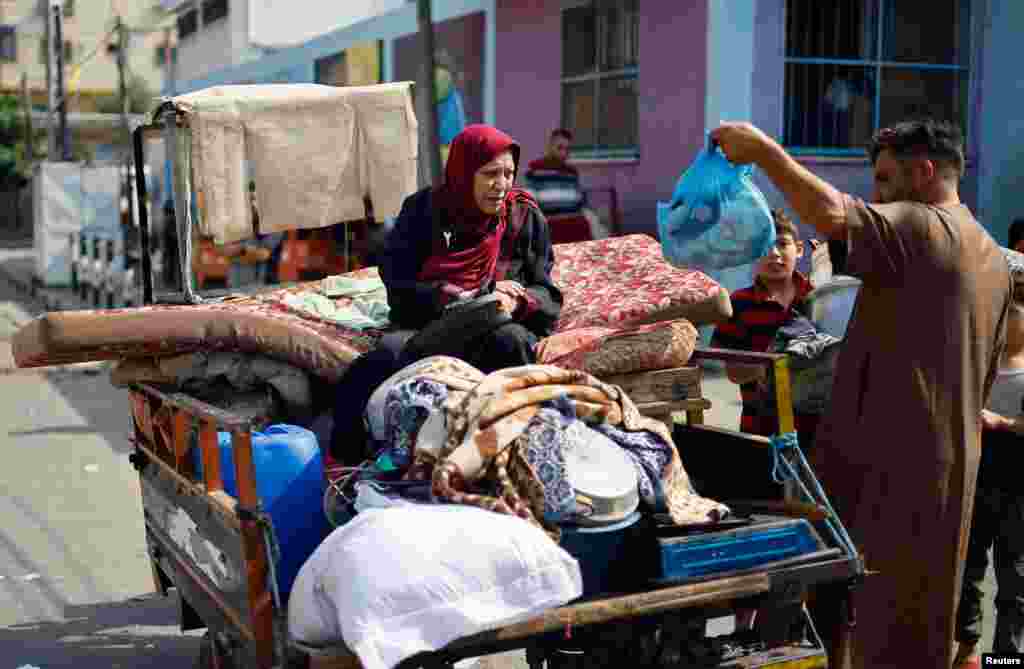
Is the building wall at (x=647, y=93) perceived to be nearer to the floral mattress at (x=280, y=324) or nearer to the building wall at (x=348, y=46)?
the building wall at (x=348, y=46)

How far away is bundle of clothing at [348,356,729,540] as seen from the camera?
294 centimetres

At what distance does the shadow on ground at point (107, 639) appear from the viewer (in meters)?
4.83

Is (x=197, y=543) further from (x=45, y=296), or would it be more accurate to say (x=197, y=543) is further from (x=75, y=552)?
(x=45, y=296)

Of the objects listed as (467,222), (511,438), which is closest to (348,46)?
(467,222)

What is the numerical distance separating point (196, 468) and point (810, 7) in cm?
931

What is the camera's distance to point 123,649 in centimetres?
497

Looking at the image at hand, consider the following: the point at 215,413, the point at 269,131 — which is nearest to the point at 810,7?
the point at 269,131

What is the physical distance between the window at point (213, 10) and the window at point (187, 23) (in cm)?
81

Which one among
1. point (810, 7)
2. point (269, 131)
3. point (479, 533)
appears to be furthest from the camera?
point (810, 7)

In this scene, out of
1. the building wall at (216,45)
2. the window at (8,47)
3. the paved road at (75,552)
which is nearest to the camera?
the paved road at (75,552)

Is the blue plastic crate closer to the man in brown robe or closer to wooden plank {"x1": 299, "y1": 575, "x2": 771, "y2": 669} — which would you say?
wooden plank {"x1": 299, "y1": 575, "x2": 771, "y2": 669}

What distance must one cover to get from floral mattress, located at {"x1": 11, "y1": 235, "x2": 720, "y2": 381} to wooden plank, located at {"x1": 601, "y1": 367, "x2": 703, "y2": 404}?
50 millimetres

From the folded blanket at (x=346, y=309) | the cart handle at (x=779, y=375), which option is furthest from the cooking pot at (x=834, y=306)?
the folded blanket at (x=346, y=309)

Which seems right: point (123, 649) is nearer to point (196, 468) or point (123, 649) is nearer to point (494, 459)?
point (196, 468)
